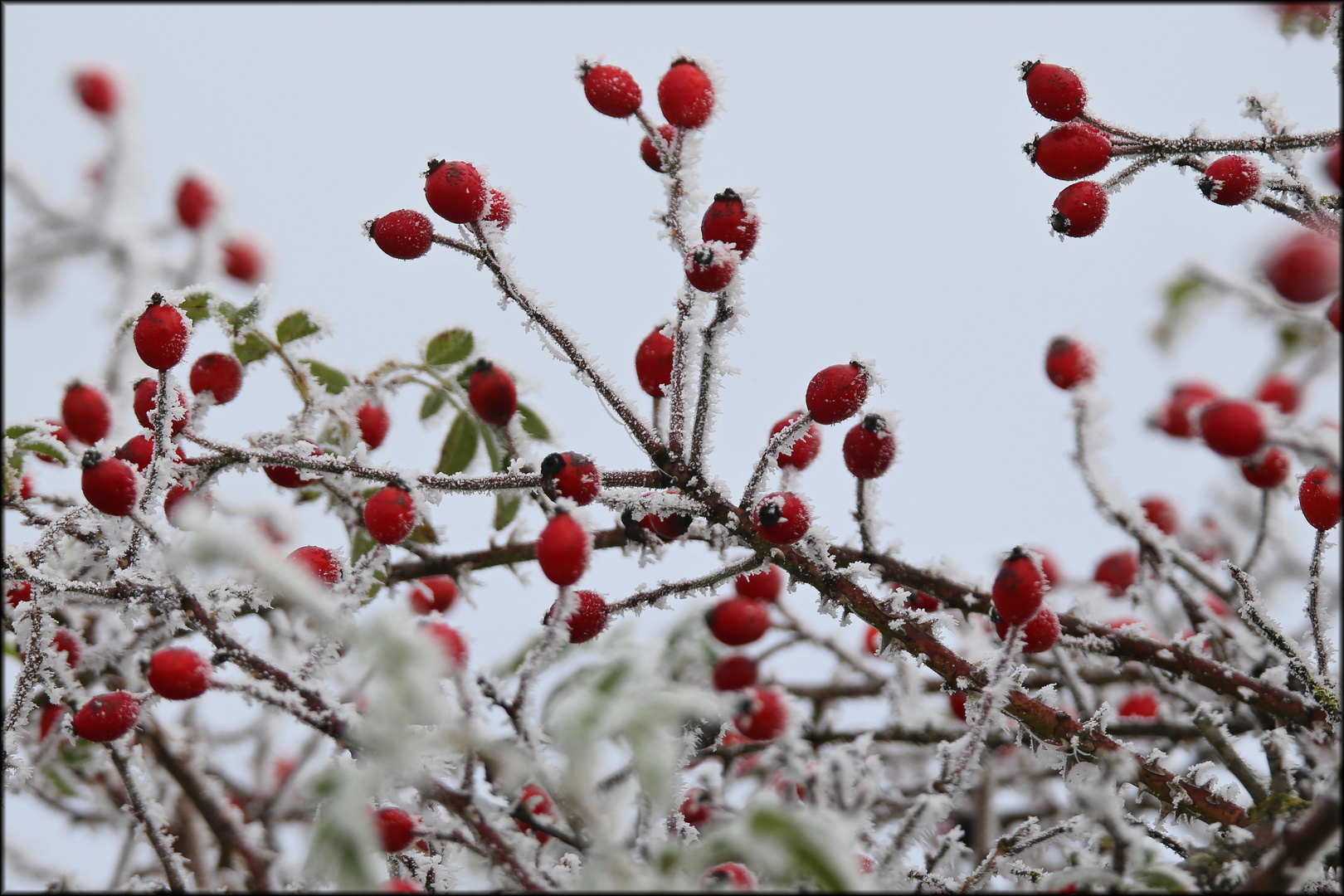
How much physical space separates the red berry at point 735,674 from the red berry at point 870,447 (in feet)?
5.52

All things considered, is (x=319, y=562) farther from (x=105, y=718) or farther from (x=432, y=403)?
(x=432, y=403)

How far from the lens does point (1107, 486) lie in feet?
10.0

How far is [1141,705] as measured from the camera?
476cm

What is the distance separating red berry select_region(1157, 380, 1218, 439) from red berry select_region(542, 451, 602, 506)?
7.85 ft

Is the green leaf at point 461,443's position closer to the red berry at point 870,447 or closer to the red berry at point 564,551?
the red berry at point 870,447

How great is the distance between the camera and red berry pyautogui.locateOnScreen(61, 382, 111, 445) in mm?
2611

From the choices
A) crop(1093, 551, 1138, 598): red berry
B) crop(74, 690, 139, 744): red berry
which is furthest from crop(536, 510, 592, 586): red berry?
crop(1093, 551, 1138, 598): red berry

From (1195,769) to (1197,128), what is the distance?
147 cm

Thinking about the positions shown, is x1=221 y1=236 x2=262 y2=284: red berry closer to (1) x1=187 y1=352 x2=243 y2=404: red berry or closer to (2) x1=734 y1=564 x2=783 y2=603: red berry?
(1) x1=187 y1=352 x2=243 y2=404: red berry

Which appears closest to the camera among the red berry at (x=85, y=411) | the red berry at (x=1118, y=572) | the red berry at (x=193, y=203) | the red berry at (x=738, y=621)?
the red berry at (x=85, y=411)

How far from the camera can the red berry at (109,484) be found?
2150 mm

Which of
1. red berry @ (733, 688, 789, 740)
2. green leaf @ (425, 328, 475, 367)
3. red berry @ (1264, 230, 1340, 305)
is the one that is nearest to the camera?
red berry @ (1264, 230, 1340, 305)

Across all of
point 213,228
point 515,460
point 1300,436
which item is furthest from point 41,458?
point 213,228

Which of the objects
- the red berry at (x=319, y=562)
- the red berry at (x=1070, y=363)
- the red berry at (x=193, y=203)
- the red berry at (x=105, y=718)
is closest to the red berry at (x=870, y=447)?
the red berry at (x=1070, y=363)
